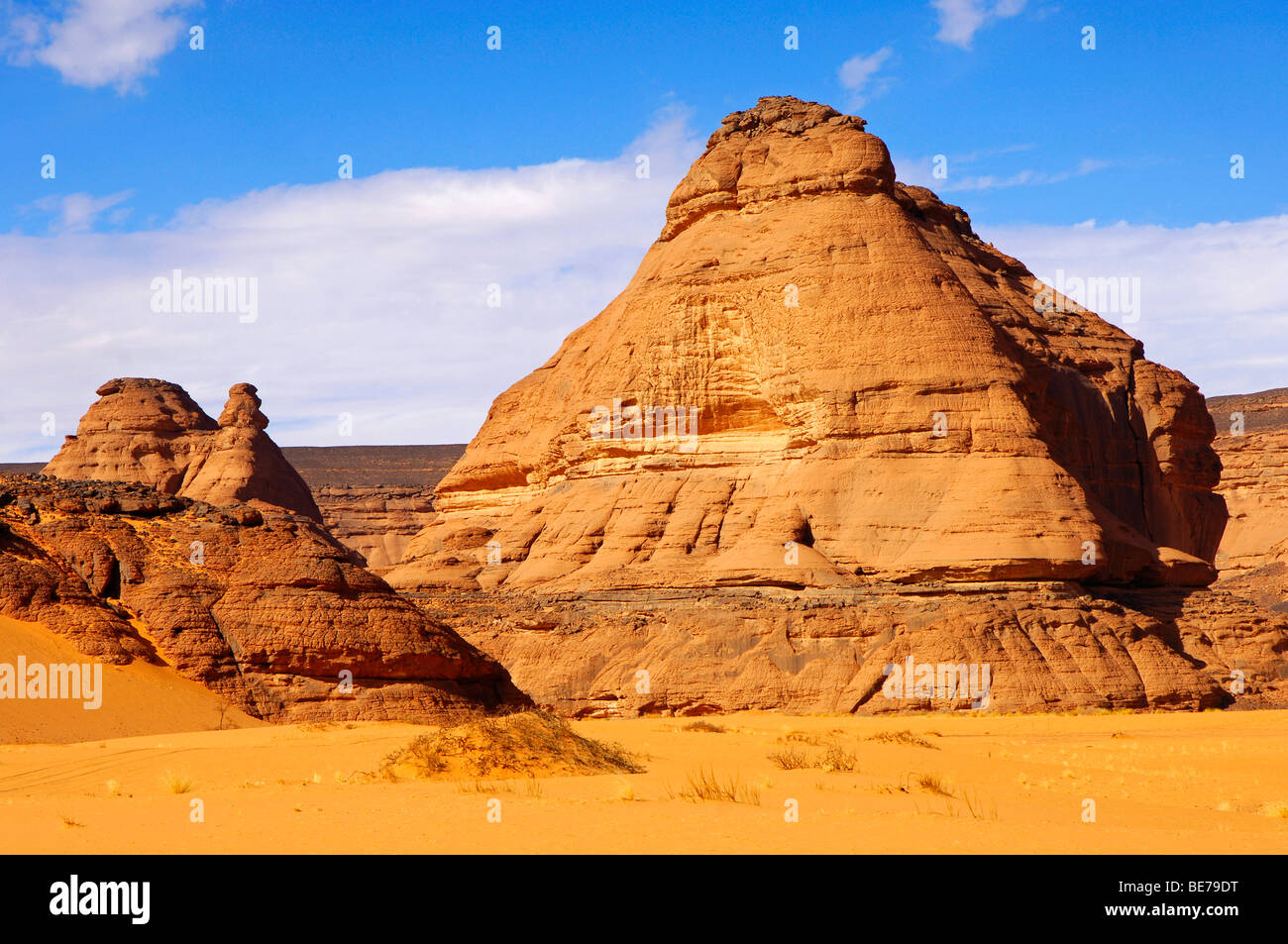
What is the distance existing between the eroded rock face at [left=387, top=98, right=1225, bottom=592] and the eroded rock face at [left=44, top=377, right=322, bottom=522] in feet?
84.3

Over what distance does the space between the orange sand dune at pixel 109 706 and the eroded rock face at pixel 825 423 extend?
2406 centimetres

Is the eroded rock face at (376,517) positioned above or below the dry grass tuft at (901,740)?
above

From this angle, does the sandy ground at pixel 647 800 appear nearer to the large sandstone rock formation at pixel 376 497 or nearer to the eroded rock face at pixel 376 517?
the large sandstone rock formation at pixel 376 497

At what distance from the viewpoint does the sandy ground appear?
11617 millimetres

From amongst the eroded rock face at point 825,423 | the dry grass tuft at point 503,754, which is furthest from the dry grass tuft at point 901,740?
the eroded rock face at point 825,423

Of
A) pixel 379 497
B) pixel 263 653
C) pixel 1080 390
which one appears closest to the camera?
pixel 263 653

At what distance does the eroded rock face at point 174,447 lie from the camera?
83750mm

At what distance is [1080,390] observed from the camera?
53281mm

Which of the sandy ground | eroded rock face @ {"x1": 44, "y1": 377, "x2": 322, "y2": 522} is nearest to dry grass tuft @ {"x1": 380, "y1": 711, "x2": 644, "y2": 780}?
the sandy ground

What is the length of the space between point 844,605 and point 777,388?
35.6 ft

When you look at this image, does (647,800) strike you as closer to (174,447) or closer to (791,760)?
(791,760)

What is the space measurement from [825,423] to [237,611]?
1082 inches
